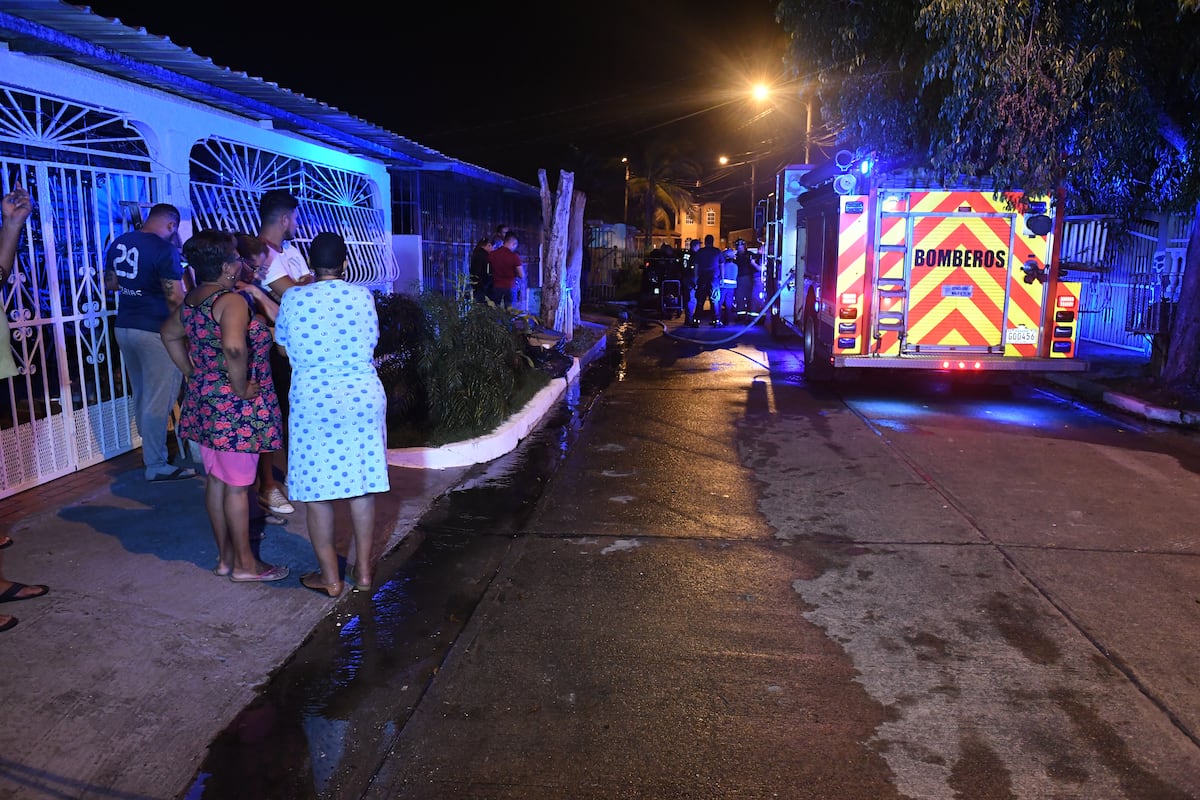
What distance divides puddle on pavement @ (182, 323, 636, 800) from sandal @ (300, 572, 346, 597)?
71 mm

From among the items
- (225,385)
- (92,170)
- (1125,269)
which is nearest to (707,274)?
(1125,269)

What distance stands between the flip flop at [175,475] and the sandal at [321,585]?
86.7 inches

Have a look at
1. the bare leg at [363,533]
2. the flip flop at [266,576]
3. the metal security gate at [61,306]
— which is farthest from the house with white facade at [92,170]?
the bare leg at [363,533]

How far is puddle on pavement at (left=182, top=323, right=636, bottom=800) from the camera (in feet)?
11.0

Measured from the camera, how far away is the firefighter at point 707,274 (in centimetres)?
1981

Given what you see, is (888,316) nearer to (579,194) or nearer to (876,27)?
(876,27)

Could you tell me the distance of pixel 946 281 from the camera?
10633mm

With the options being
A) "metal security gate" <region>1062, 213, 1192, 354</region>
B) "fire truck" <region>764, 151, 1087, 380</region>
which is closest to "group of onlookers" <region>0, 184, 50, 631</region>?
"fire truck" <region>764, 151, 1087, 380</region>

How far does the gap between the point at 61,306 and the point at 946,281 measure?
29.0 feet

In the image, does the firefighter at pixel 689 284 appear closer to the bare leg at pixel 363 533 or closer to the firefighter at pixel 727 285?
the firefighter at pixel 727 285

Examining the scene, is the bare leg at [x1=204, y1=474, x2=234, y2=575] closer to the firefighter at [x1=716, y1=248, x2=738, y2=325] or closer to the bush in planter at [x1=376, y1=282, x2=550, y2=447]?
the bush in planter at [x1=376, y1=282, x2=550, y2=447]

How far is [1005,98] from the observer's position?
9.55m

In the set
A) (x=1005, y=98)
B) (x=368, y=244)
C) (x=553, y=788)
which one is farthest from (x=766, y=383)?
(x=553, y=788)

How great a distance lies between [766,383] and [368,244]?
5.71m
